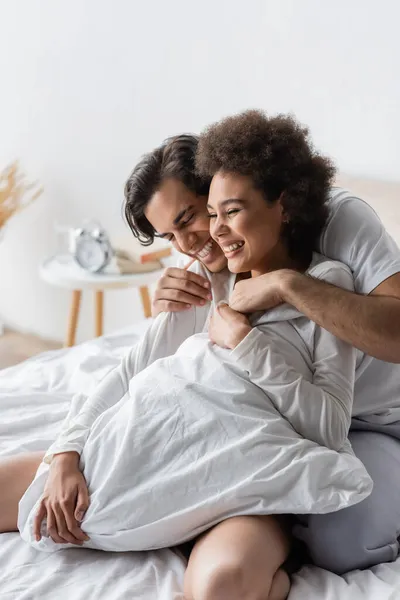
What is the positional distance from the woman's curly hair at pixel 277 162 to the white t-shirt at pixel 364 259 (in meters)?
0.04

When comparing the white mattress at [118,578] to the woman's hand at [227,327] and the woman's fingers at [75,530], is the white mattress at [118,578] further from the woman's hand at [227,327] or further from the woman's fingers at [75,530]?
the woman's hand at [227,327]

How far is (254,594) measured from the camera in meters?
1.16

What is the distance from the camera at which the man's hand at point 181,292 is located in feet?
5.31

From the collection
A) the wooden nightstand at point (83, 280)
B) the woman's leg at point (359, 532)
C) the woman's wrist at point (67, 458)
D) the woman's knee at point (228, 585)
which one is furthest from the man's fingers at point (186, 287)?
the wooden nightstand at point (83, 280)

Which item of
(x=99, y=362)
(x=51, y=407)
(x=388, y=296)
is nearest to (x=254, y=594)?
(x=388, y=296)

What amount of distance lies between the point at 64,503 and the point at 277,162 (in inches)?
28.7

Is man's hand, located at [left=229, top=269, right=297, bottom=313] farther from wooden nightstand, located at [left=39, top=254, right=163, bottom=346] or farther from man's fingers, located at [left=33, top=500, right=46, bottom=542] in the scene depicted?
wooden nightstand, located at [left=39, top=254, right=163, bottom=346]

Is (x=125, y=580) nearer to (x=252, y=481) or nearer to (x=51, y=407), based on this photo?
(x=252, y=481)

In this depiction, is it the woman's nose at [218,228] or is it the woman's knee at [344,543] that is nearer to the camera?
the woman's knee at [344,543]

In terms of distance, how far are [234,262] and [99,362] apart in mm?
800

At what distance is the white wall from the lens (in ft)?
8.50

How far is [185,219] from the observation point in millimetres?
1606

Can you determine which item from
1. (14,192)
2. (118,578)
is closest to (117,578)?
(118,578)

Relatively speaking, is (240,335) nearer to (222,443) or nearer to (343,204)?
(222,443)
